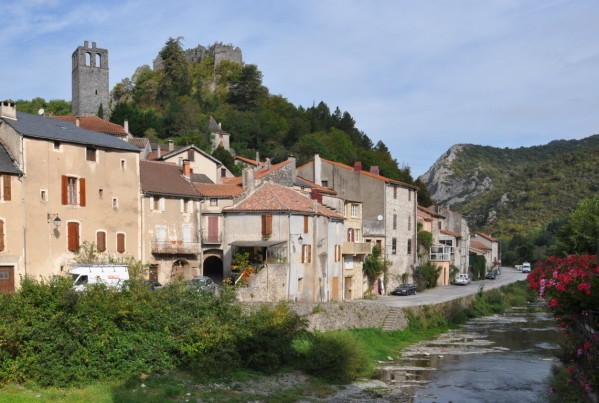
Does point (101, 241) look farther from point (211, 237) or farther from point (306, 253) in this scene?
point (306, 253)

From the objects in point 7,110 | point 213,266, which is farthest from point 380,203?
point 7,110

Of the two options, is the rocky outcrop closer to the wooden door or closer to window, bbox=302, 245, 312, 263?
window, bbox=302, 245, 312, 263

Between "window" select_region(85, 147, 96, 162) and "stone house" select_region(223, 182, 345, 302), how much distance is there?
9.01 m

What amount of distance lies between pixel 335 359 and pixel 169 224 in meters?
19.7

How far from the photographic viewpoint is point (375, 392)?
1109 inches

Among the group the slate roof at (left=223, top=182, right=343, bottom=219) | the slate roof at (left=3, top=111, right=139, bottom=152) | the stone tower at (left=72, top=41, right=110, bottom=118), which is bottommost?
the slate roof at (left=223, top=182, right=343, bottom=219)

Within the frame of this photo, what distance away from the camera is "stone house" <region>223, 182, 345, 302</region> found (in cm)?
4016

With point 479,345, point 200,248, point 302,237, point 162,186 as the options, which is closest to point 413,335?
point 479,345

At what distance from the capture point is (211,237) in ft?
155

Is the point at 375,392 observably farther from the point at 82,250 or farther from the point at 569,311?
the point at 82,250

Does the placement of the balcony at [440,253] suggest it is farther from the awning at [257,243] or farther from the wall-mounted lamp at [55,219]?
the wall-mounted lamp at [55,219]

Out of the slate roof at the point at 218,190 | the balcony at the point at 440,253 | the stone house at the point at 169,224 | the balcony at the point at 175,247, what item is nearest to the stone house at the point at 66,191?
the stone house at the point at 169,224

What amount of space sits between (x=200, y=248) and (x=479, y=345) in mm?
19852

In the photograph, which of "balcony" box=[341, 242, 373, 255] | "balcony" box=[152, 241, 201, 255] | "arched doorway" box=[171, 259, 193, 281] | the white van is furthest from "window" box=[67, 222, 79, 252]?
"balcony" box=[341, 242, 373, 255]
